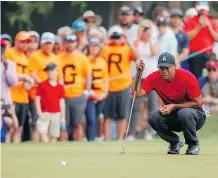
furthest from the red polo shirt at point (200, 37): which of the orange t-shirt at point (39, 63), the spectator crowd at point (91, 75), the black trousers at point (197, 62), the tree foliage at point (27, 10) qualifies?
the tree foliage at point (27, 10)

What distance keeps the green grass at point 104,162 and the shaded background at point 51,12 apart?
8593 millimetres

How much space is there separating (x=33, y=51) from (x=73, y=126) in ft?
5.83

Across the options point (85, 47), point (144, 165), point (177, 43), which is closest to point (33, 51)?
point (85, 47)

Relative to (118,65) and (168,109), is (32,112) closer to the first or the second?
(118,65)

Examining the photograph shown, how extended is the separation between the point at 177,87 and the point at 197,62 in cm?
754

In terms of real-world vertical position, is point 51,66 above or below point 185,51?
below

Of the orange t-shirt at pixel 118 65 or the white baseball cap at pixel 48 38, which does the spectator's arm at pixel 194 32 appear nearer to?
the orange t-shirt at pixel 118 65

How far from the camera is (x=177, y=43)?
778 inches

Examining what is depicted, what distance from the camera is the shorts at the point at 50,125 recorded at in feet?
59.9

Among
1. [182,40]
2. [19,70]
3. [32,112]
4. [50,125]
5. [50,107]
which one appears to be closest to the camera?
[50,125]

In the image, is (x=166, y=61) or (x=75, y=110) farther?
(x=75, y=110)

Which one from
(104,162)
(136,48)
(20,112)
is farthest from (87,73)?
(104,162)

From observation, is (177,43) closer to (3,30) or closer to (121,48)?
(121,48)

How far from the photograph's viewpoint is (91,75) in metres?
19.2
